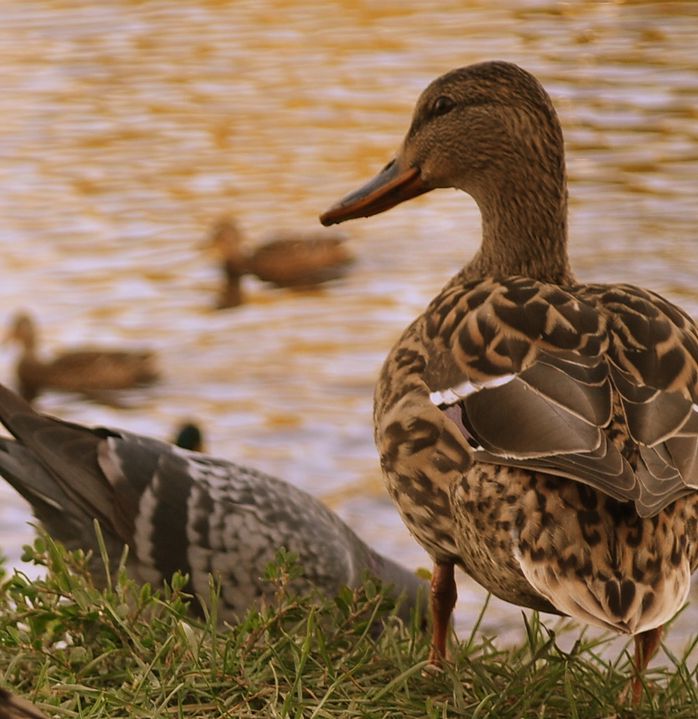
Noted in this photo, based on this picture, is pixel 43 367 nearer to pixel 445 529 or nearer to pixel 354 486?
pixel 354 486

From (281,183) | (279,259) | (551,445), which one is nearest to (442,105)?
(551,445)

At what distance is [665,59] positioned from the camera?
12.3 meters

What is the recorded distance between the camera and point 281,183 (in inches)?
415

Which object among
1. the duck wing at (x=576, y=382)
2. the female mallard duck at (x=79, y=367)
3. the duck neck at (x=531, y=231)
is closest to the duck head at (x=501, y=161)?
the duck neck at (x=531, y=231)

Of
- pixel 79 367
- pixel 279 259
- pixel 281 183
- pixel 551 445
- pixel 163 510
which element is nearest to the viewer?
pixel 551 445

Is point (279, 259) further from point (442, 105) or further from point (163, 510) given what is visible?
point (442, 105)

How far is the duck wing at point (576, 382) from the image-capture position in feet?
9.39

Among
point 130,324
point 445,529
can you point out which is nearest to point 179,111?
point 130,324

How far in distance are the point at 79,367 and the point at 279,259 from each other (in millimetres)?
1900

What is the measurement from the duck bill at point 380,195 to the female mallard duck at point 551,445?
389 millimetres

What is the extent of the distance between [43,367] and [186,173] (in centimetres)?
274

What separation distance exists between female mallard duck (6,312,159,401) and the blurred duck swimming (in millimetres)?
3165

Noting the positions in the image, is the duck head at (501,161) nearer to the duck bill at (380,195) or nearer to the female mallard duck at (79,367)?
the duck bill at (380,195)

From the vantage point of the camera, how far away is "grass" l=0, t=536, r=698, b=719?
3076 millimetres
